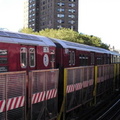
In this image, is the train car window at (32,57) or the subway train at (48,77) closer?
the subway train at (48,77)

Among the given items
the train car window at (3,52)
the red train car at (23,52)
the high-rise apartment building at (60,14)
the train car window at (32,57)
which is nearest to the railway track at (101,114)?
the red train car at (23,52)

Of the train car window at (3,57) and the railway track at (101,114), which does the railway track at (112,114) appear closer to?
the railway track at (101,114)

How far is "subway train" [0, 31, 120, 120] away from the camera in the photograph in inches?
275

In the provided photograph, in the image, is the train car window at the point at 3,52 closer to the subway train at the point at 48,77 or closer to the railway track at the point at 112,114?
the subway train at the point at 48,77

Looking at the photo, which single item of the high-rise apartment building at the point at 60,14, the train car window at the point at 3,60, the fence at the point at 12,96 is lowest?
the fence at the point at 12,96

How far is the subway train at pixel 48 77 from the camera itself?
698 centimetres

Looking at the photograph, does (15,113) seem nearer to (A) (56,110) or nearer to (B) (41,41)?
(A) (56,110)

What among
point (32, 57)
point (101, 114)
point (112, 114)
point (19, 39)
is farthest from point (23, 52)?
point (112, 114)

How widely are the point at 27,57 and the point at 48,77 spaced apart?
8.51ft

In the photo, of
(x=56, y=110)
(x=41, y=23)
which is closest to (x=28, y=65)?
(x=56, y=110)

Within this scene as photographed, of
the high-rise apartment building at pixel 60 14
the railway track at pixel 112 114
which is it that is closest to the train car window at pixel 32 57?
the railway track at pixel 112 114

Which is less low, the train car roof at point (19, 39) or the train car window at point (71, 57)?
the train car roof at point (19, 39)

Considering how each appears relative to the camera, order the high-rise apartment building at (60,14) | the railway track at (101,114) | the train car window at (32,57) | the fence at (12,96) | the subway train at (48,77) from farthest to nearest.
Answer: the high-rise apartment building at (60,14)
the railway track at (101,114)
the train car window at (32,57)
the subway train at (48,77)
the fence at (12,96)

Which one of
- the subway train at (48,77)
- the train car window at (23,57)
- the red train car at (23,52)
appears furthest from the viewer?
the train car window at (23,57)
